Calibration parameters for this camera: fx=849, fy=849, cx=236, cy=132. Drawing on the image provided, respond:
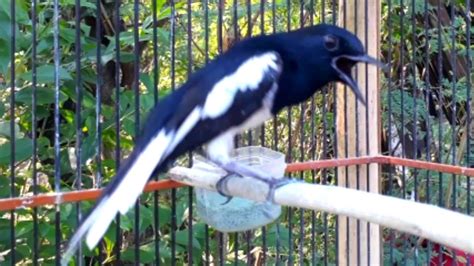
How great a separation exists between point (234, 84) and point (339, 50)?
24 centimetres

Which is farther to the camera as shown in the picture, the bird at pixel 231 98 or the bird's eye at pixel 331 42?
the bird's eye at pixel 331 42

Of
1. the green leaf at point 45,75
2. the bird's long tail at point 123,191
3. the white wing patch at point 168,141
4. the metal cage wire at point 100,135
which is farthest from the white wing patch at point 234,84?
the green leaf at point 45,75

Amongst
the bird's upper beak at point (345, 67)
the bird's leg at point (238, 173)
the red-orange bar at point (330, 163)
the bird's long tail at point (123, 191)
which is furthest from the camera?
the red-orange bar at point (330, 163)

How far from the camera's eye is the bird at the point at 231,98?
4.64 feet

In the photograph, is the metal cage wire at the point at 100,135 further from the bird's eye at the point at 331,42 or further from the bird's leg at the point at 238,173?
the bird's eye at the point at 331,42

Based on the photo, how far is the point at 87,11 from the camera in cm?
238

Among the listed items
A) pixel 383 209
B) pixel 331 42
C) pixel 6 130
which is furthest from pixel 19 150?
pixel 383 209

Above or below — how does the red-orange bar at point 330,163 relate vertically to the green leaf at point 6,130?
below

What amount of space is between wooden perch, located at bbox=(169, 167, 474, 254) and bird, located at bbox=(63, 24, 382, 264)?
0.09 m

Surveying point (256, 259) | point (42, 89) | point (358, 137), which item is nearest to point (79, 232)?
point (42, 89)

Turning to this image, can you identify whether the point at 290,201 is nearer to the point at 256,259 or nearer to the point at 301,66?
the point at 301,66

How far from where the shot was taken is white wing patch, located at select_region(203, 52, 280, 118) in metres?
1.56

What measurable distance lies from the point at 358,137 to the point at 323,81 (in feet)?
2.06

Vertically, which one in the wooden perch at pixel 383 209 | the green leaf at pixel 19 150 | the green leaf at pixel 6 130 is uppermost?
the green leaf at pixel 6 130
